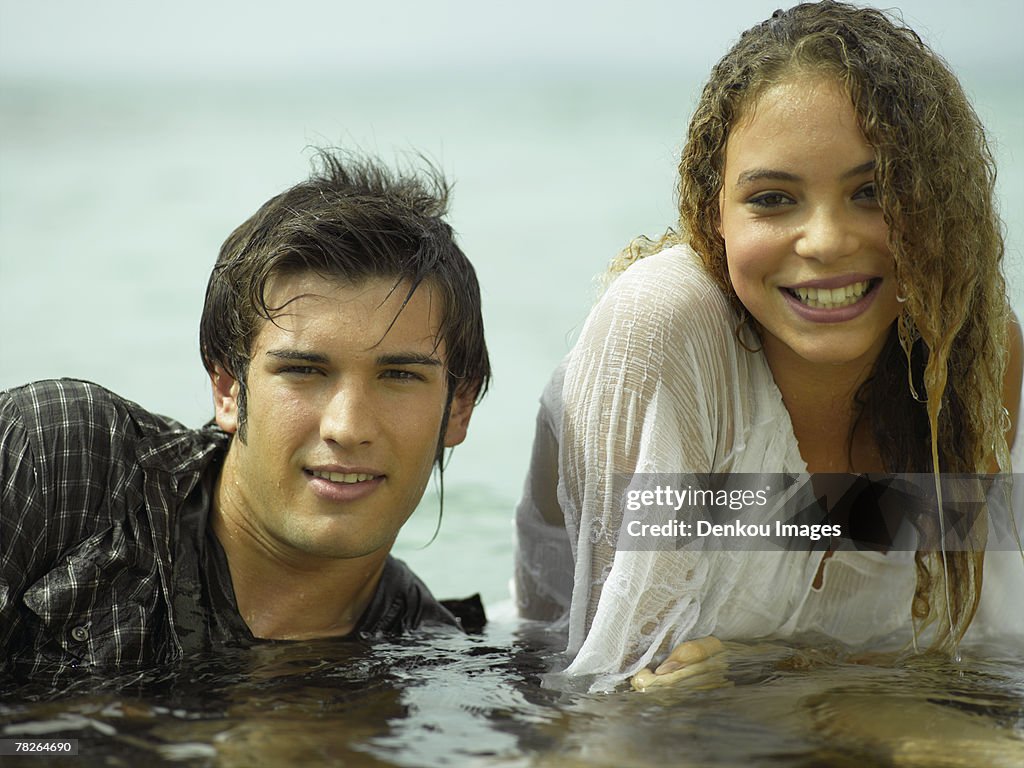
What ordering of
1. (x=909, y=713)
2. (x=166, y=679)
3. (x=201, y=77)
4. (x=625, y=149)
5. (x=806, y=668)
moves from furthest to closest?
(x=201, y=77)
(x=625, y=149)
(x=806, y=668)
(x=166, y=679)
(x=909, y=713)

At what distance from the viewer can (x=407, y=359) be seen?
3.12 metres

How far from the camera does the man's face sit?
3.05m

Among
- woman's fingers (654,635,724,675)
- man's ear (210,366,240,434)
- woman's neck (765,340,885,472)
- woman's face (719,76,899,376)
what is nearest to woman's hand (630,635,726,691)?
woman's fingers (654,635,724,675)

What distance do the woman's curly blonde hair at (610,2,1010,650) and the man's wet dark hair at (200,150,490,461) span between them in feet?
2.05

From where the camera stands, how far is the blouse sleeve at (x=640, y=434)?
292 cm

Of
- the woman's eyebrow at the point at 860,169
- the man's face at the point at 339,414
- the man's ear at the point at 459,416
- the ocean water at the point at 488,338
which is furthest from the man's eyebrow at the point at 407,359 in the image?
the woman's eyebrow at the point at 860,169

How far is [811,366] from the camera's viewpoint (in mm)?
3166

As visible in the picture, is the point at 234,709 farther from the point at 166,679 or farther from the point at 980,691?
the point at 980,691

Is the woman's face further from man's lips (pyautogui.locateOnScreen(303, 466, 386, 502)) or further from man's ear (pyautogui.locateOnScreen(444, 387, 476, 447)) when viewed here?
man's lips (pyautogui.locateOnScreen(303, 466, 386, 502))

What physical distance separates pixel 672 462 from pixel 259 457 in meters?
1.00

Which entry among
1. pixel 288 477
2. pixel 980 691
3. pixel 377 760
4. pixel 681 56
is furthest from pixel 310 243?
pixel 681 56

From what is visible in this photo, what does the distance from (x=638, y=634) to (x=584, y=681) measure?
6.3 inches

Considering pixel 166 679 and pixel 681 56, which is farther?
pixel 681 56

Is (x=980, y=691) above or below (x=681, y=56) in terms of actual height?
below
